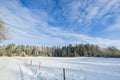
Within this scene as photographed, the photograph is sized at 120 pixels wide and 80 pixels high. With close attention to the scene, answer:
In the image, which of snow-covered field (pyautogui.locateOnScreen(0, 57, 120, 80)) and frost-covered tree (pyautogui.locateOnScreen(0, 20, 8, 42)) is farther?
frost-covered tree (pyautogui.locateOnScreen(0, 20, 8, 42))

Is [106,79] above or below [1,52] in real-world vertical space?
below

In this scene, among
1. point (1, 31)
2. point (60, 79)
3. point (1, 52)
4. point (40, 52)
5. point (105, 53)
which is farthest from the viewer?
point (40, 52)

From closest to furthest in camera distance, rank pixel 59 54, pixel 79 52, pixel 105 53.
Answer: pixel 105 53
pixel 79 52
pixel 59 54

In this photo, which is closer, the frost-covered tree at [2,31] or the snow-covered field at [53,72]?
the snow-covered field at [53,72]

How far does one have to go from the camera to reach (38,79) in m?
11.7

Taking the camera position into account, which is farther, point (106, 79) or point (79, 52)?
point (79, 52)

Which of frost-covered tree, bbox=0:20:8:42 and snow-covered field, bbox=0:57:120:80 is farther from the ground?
frost-covered tree, bbox=0:20:8:42

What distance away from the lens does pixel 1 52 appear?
218ft

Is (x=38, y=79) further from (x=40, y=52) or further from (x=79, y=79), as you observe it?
(x=40, y=52)

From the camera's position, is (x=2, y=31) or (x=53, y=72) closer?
(x=53, y=72)

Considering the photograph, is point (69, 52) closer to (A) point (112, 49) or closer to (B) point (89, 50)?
(B) point (89, 50)

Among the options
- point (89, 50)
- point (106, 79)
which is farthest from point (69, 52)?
point (106, 79)

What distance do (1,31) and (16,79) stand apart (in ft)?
68.5

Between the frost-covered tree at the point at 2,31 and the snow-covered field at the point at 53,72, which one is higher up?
the frost-covered tree at the point at 2,31
